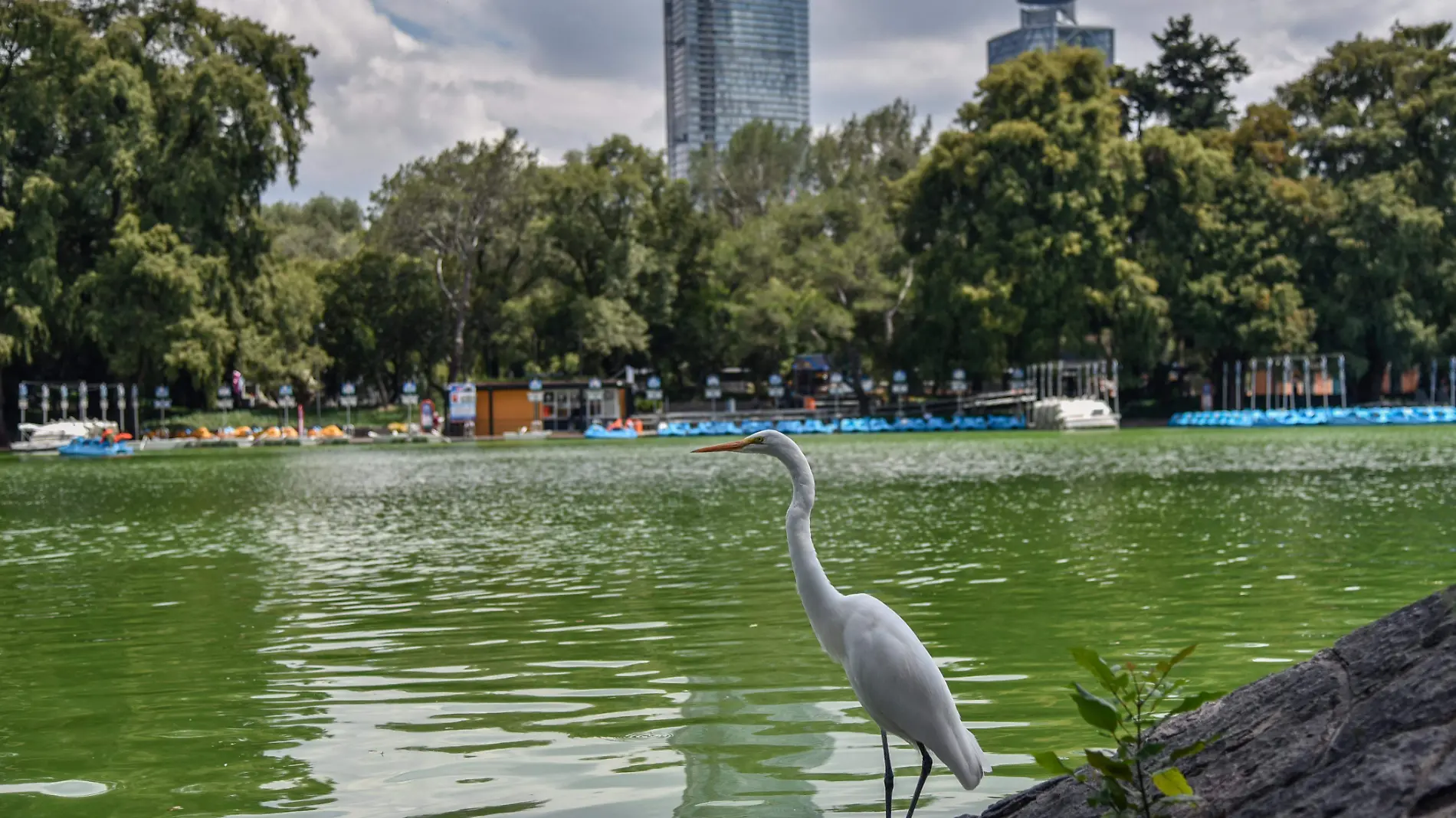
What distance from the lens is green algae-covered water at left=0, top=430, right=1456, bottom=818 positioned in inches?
253

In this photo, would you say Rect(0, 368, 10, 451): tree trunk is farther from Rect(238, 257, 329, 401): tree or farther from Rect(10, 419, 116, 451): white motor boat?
Rect(238, 257, 329, 401): tree

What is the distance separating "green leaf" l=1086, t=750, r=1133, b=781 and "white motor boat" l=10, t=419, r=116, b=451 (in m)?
57.1

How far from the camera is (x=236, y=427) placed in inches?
2579

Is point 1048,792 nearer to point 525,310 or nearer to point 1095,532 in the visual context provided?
point 1095,532

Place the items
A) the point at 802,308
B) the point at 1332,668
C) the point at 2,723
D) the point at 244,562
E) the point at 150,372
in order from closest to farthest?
the point at 1332,668 → the point at 2,723 → the point at 244,562 → the point at 150,372 → the point at 802,308

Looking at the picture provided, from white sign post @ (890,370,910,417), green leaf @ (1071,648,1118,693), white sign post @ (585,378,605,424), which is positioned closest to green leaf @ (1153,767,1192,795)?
green leaf @ (1071,648,1118,693)

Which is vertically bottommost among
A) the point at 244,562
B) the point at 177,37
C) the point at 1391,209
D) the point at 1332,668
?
the point at 244,562

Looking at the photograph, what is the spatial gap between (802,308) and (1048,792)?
59733 mm

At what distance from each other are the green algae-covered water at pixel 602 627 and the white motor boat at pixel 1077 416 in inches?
1322

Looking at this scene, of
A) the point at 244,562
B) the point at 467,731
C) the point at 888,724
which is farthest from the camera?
the point at 244,562

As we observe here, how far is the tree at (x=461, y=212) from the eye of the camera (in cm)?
6662

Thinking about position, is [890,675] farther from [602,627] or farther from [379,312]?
[379,312]

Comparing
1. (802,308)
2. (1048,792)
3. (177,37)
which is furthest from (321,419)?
(1048,792)

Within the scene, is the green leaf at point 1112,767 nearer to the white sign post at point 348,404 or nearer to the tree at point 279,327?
the tree at point 279,327
